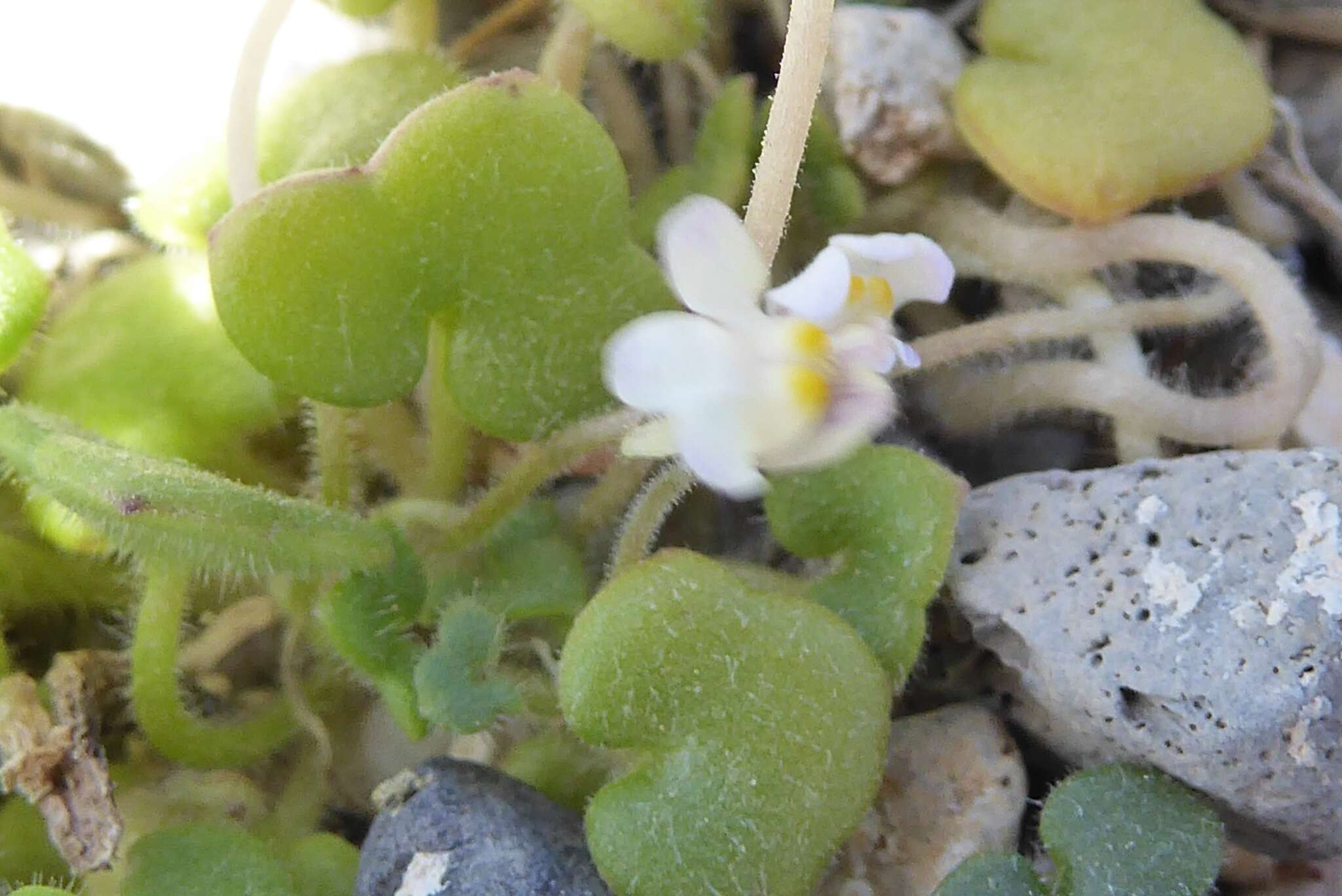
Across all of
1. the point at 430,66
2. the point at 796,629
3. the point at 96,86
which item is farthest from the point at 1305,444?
the point at 96,86

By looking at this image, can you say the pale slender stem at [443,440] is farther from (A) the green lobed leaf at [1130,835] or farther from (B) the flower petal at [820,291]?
(A) the green lobed leaf at [1130,835]

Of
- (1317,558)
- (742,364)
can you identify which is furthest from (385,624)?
(1317,558)

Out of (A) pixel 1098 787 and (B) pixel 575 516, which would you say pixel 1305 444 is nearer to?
(A) pixel 1098 787

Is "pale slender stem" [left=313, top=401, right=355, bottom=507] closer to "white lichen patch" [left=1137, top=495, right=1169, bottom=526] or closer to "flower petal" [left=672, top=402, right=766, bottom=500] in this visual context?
"flower petal" [left=672, top=402, right=766, bottom=500]

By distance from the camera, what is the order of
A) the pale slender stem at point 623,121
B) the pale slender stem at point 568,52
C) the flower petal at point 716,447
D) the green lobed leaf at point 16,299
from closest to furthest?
the flower petal at point 716,447 < the green lobed leaf at point 16,299 < the pale slender stem at point 568,52 < the pale slender stem at point 623,121

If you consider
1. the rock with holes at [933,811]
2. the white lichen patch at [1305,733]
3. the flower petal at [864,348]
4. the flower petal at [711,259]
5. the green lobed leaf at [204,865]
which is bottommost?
the rock with holes at [933,811]

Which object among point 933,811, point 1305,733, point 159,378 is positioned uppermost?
point 159,378

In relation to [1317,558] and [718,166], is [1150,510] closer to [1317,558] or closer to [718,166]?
[1317,558]

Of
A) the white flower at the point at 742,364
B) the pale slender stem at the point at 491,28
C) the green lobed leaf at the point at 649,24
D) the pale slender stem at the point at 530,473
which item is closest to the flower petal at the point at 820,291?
the white flower at the point at 742,364
